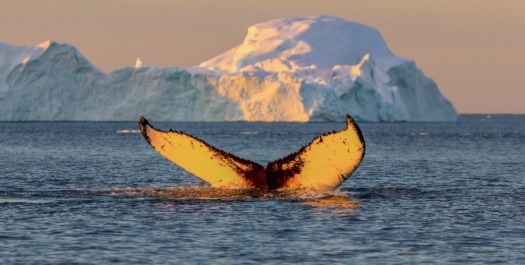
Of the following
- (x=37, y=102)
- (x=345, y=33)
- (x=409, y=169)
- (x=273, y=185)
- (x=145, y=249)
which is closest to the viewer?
(x=145, y=249)

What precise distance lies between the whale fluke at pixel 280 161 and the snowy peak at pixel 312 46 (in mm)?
108837

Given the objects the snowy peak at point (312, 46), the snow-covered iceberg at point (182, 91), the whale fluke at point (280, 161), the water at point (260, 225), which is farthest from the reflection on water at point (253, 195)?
the snowy peak at point (312, 46)

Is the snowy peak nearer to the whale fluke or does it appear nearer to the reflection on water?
the reflection on water

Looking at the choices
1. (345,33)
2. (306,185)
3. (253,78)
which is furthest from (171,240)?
(345,33)

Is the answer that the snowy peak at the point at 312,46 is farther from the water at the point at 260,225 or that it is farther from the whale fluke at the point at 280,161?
the whale fluke at the point at 280,161

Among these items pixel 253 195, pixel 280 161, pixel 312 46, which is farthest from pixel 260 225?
pixel 312 46

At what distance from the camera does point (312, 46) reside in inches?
5335

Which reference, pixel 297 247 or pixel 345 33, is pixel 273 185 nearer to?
pixel 297 247

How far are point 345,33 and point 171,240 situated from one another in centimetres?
12316

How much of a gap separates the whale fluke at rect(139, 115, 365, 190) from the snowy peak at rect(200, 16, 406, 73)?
357 feet

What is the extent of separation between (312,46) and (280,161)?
118 m

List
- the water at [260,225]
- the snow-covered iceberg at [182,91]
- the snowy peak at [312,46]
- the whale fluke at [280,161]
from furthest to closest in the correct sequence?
1. the snowy peak at [312,46]
2. the snow-covered iceberg at [182,91]
3. the whale fluke at [280,161]
4. the water at [260,225]

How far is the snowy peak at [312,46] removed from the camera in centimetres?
13238

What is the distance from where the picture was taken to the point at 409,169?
39219 millimetres
